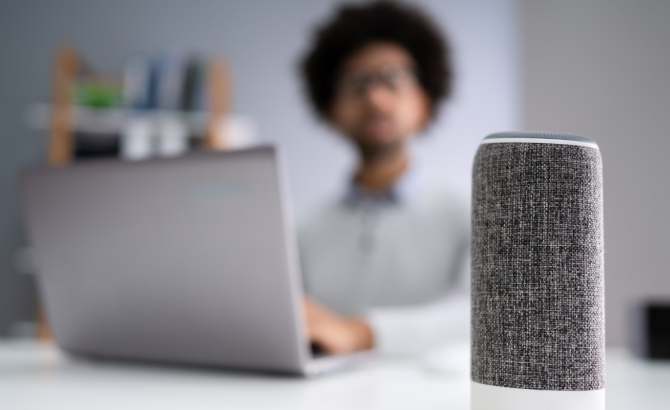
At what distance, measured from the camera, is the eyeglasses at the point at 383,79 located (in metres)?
1.57

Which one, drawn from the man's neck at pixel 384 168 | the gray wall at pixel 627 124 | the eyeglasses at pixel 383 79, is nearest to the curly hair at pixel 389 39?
the eyeglasses at pixel 383 79

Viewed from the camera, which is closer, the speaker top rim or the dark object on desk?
the speaker top rim

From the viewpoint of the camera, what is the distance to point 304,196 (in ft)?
10.5

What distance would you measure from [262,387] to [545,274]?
0.34m

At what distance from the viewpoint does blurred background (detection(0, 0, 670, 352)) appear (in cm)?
208

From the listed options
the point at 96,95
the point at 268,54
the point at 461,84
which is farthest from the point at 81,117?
the point at 461,84

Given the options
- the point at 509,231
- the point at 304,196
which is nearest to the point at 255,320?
the point at 509,231

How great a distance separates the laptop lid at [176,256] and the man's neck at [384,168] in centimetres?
99

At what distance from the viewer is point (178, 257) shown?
671mm

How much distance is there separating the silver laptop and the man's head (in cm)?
88

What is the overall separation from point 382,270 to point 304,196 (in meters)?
1.71

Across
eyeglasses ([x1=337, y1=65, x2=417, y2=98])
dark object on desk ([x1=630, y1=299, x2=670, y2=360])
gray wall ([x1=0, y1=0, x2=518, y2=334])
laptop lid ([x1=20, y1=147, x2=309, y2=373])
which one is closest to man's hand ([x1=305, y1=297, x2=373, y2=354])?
laptop lid ([x1=20, y1=147, x2=309, y2=373])

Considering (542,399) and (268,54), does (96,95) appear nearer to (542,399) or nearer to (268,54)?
(268,54)

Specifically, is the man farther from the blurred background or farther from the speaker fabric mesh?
the speaker fabric mesh
